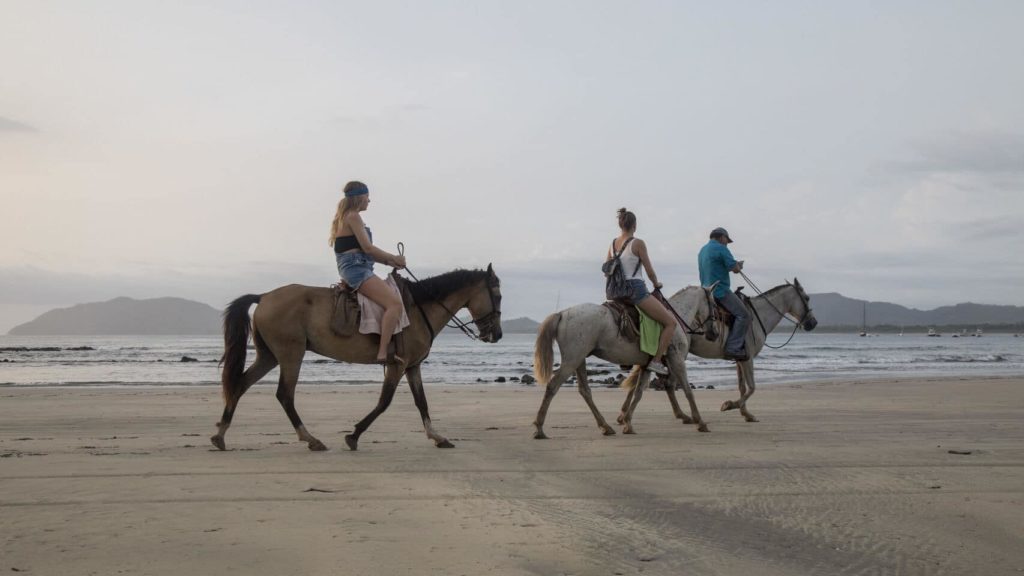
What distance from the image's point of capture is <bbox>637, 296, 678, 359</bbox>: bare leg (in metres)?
10.9

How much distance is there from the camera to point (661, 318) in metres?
10.9

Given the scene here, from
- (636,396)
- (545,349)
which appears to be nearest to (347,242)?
(545,349)

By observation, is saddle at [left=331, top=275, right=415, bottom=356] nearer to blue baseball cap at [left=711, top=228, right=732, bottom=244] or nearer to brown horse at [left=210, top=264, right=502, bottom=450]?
brown horse at [left=210, top=264, right=502, bottom=450]

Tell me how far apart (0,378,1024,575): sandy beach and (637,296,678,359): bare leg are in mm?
1153

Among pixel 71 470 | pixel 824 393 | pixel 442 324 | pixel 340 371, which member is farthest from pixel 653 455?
pixel 340 371

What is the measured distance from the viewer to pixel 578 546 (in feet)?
16.3

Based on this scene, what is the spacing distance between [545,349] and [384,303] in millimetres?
2296

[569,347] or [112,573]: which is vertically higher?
[569,347]

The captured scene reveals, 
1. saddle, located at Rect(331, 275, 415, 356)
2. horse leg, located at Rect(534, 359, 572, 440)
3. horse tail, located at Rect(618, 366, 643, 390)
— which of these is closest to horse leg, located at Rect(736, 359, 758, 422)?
horse tail, located at Rect(618, 366, 643, 390)

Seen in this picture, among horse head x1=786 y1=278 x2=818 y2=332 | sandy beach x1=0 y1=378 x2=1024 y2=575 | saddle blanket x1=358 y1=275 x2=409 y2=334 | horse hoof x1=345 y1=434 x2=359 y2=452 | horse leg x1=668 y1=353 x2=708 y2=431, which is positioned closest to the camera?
sandy beach x1=0 y1=378 x2=1024 y2=575

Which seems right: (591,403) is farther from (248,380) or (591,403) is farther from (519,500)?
(519,500)

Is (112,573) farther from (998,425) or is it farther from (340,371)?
(340,371)

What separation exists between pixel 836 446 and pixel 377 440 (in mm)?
5192

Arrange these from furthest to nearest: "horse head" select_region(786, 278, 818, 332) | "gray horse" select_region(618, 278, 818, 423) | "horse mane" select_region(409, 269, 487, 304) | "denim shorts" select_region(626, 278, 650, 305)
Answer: "horse head" select_region(786, 278, 818, 332)
"gray horse" select_region(618, 278, 818, 423)
"denim shorts" select_region(626, 278, 650, 305)
"horse mane" select_region(409, 269, 487, 304)
